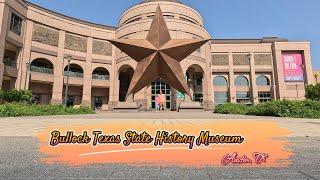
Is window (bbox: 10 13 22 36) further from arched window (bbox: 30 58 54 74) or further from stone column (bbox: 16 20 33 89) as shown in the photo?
arched window (bbox: 30 58 54 74)

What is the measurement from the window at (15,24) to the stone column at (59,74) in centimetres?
611

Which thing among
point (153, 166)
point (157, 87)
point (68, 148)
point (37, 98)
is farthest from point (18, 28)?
point (153, 166)

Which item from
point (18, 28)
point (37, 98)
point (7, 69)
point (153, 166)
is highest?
point (18, 28)

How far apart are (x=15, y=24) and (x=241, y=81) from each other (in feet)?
138

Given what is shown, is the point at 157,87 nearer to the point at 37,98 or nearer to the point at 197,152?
the point at 37,98

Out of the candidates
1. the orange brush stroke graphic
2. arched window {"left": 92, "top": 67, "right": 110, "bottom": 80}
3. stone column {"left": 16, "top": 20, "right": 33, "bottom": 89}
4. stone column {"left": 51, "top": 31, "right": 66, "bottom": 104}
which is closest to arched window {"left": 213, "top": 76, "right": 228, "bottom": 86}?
arched window {"left": 92, "top": 67, "right": 110, "bottom": 80}

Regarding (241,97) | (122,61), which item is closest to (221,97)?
(241,97)

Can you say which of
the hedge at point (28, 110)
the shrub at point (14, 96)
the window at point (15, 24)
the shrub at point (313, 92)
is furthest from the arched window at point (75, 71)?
the shrub at point (313, 92)

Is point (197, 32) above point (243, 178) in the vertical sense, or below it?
above

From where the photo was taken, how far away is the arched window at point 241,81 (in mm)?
48678

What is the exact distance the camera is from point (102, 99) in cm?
4169

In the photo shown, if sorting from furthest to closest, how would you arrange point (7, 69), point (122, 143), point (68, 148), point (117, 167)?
point (7, 69) < point (122, 143) < point (68, 148) < point (117, 167)

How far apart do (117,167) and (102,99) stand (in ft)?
131

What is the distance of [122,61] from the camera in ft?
123
